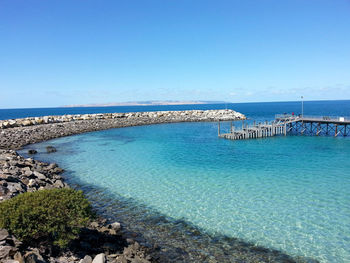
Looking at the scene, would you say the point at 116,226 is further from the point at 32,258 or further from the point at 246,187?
the point at 246,187

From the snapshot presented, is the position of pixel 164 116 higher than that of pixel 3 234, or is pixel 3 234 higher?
pixel 164 116

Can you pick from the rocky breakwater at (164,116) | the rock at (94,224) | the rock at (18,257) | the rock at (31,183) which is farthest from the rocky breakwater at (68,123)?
the rock at (18,257)

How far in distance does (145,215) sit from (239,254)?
16.9ft

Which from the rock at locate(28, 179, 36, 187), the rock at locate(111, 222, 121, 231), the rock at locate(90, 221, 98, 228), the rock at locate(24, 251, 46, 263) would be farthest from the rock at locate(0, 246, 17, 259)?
the rock at locate(28, 179, 36, 187)

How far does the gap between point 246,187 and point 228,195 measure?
1.90 m

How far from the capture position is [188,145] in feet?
106

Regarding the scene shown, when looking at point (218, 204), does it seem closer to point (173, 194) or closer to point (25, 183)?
point (173, 194)

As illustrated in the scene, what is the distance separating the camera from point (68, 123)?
55.2 meters

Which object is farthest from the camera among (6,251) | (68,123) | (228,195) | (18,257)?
(68,123)

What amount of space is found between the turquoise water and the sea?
0.14 ft

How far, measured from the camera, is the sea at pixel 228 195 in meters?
10.1

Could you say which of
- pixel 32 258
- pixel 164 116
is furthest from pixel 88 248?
pixel 164 116

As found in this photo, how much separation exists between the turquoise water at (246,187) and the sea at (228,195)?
0.04 metres

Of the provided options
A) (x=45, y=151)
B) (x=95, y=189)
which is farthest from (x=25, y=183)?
→ (x=45, y=151)
